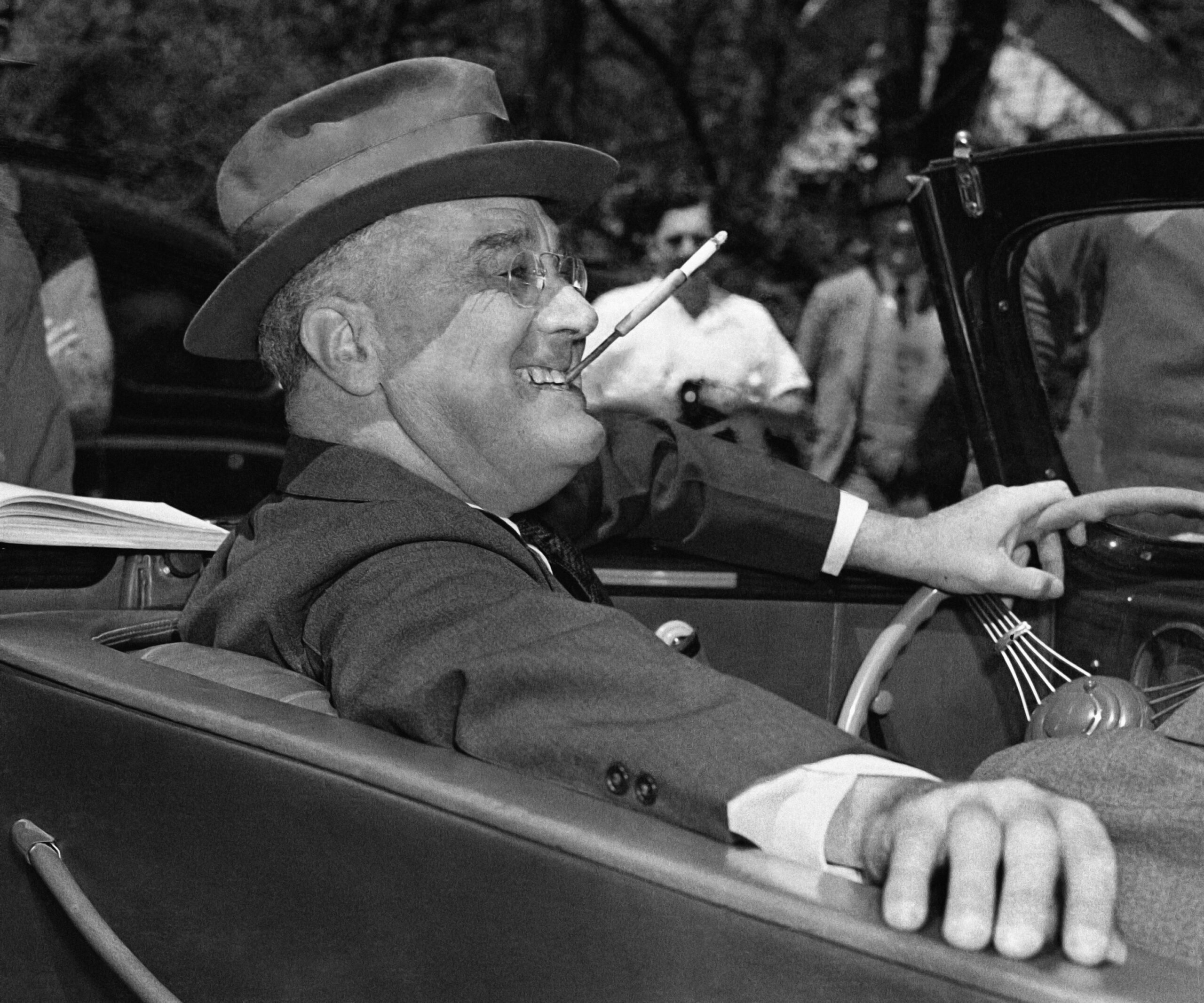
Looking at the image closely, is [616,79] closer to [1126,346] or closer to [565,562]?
[1126,346]

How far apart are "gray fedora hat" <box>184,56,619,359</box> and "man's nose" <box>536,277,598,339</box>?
0.49ft

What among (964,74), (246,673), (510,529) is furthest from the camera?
(964,74)

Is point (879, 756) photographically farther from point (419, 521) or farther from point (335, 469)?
point (335, 469)

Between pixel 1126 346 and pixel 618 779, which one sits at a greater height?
pixel 1126 346

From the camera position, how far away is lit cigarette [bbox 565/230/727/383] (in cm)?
213

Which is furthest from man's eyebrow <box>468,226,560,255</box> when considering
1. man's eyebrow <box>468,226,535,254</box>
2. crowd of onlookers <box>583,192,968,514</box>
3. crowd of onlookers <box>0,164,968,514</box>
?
crowd of onlookers <box>583,192,968,514</box>

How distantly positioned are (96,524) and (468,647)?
856 millimetres

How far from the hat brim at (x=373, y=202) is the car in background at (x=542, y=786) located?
1.14 ft

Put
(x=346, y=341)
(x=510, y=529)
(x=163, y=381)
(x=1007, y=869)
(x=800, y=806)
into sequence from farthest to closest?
(x=163, y=381)
(x=346, y=341)
(x=510, y=529)
(x=800, y=806)
(x=1007, y=869)

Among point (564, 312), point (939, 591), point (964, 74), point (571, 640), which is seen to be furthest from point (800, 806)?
point (964, 74)

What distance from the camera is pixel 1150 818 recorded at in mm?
1102

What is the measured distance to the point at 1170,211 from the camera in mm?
2236

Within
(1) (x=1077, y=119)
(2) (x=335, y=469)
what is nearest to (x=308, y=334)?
(2) (x=335, y=469)

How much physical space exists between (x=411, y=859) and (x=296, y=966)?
20 cm
